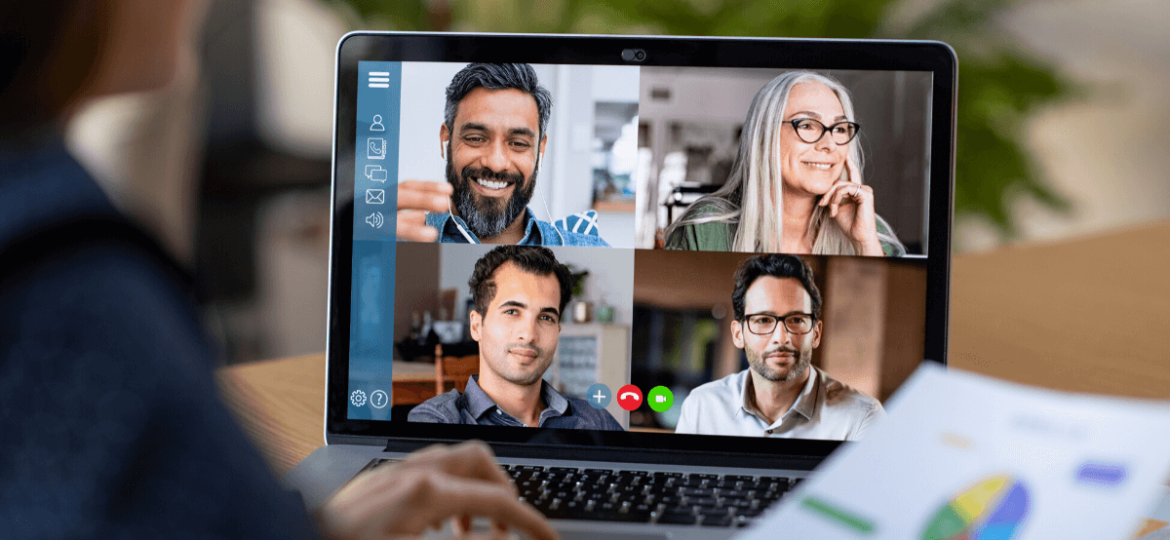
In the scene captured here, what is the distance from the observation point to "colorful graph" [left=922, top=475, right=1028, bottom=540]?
0.96 ft

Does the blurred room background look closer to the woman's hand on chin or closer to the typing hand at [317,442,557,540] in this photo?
the woman's hand on chin

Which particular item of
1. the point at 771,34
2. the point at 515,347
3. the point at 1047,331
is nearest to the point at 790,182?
the point at 515,347

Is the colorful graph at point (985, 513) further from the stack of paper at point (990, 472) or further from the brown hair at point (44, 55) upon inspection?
the brown hair at point (44, 55)

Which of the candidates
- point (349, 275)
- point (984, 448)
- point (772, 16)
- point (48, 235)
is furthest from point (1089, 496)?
point (772, 16)

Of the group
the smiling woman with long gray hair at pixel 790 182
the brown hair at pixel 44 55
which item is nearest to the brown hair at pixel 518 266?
the smiling woman with long gray hair at pixel 790 182

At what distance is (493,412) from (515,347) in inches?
2.3

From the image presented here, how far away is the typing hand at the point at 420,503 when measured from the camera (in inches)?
12.7

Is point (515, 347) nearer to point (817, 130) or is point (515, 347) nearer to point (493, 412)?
point (493, 412)

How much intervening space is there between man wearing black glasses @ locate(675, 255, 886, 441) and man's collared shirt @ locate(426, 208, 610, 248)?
0.44ft

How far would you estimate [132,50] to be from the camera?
0.62 ft

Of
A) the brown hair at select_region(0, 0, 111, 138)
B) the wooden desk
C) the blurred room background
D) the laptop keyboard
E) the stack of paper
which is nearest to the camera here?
the brown hair at select_region(0, 0, 111, 138)

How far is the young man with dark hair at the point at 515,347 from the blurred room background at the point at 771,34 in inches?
57.7

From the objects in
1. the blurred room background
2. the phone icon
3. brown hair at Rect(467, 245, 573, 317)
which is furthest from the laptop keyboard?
the blurred room background

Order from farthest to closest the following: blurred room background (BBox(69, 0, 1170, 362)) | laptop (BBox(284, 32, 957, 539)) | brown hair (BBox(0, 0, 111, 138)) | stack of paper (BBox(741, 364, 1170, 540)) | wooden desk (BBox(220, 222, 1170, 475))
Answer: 1. blurred room background (BBox(69, 0, 1170, 362))
2. wooden desk (BBox(220, 222, 1170, 475))
3. laptop (BBox(284, 32, 957, 539))
4. stack of paper (BBox(741, 364, 1170, 540))
5. brown hair (BBox(0, 0, 111, 138))
